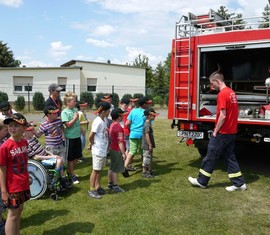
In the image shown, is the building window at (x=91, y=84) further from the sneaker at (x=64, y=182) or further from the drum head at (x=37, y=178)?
the drum head at (x=37, y=178)

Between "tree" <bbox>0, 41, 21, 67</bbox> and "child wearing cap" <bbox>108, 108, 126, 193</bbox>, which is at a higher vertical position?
"tree" <bbox>0, 41, 21, 67</bbox>

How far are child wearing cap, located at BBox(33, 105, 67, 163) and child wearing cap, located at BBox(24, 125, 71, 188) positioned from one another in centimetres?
12

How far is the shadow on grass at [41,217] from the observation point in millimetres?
4482

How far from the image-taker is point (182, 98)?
7.15 m

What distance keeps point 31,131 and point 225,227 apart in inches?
129

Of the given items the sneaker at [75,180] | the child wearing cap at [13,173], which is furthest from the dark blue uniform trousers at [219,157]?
the child wearing cap at [13,173]

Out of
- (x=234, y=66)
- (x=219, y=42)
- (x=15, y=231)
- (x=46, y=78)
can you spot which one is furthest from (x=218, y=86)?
(x=46, y=78)

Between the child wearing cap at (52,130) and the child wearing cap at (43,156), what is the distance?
0.12m

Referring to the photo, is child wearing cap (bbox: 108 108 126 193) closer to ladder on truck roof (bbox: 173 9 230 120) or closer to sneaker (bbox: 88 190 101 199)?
sneaker (bbox: 88 190 101 199)

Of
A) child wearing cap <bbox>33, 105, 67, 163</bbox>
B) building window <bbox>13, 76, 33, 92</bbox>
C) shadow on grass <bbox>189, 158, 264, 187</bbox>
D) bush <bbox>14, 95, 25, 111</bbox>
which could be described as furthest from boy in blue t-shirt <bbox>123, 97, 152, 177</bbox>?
building window <bbox>13, 76, 33, 92</bbox>

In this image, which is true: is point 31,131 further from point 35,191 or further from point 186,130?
point 186,130

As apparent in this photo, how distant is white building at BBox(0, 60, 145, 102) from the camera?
104 feet

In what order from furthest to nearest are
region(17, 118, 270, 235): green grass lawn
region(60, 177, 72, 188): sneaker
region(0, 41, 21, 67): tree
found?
region(0, 41, 21, 67): tree → region(60, 177, 72, 188): sneaker → region(17, 118, 270, 235): green grass lawn

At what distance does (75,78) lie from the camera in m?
32.3
